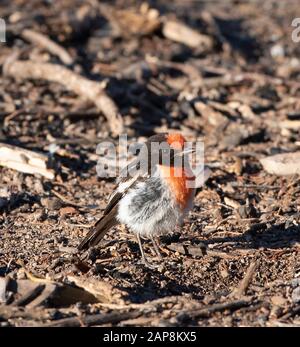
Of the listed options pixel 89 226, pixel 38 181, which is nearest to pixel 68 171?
pixel 38 181

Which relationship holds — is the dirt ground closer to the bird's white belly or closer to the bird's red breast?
the bird's white belly

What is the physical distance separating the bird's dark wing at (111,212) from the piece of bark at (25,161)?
1.47 m

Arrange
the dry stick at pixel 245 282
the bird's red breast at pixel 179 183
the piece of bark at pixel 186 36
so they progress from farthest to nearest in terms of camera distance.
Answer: the piece of bark at pixel 186 36, the bird's red breast at pixel 179 183, the dry stick at pixel 245 282

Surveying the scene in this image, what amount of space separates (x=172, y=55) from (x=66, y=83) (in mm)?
2226

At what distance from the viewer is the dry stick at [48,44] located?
1180 cm

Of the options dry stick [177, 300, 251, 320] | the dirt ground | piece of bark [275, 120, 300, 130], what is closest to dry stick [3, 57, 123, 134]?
the dirt ground

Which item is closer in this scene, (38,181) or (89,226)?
(89,226)

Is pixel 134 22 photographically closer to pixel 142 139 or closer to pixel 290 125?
pixel 142 139

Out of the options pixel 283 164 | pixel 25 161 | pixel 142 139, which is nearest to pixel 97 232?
pixel 25 161

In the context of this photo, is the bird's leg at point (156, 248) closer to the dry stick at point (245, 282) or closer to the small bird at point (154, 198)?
the small bird at point (154, 198)

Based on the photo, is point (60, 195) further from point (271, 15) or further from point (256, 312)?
point (271, 15)

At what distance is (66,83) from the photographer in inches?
439

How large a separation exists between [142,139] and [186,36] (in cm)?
354

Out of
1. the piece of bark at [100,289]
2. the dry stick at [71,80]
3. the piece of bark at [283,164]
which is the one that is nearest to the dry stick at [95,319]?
the piece of bark at [100,289]
